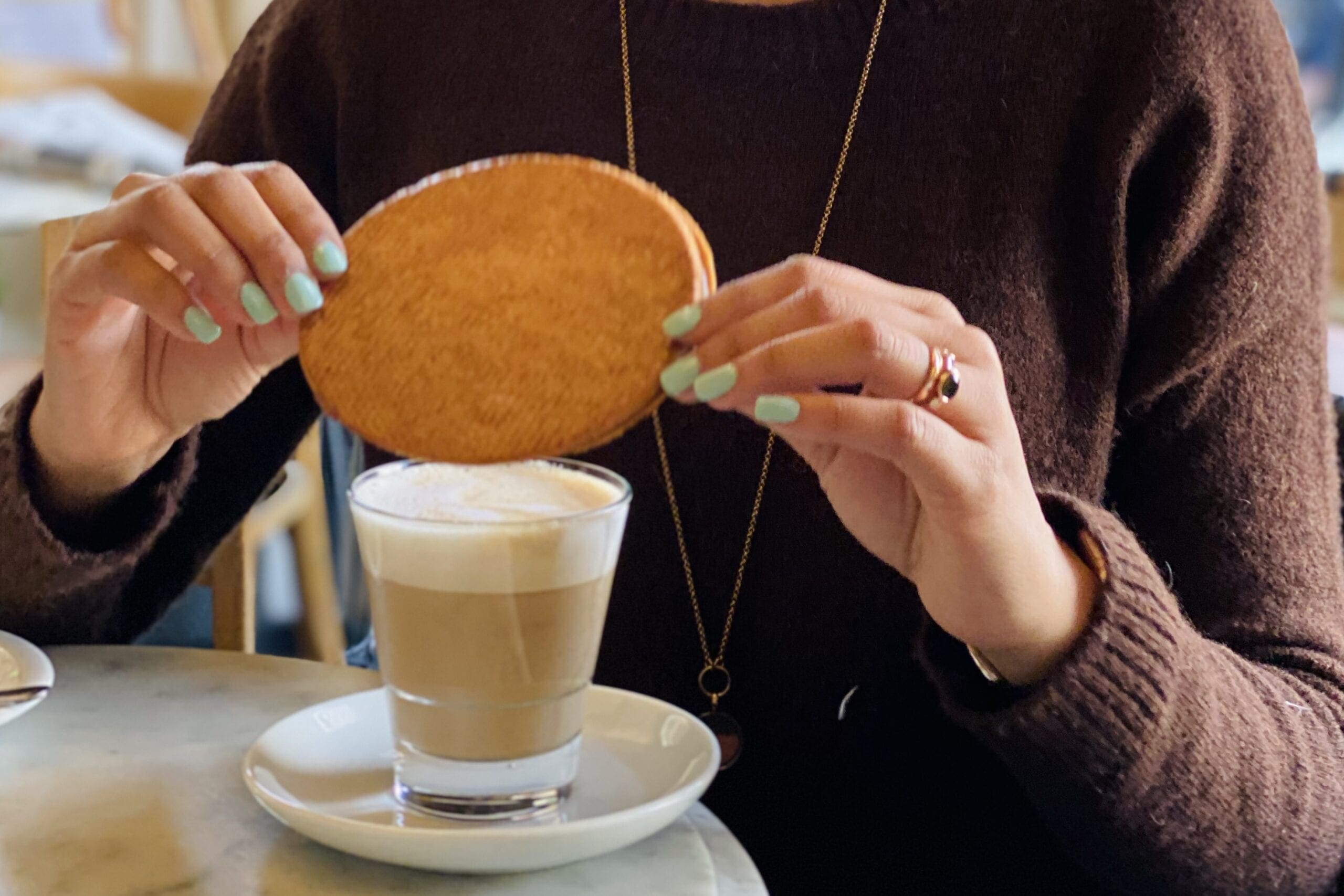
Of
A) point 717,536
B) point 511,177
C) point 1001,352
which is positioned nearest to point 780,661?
point 717,536

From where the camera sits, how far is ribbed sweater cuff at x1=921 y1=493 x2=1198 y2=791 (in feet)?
2.32

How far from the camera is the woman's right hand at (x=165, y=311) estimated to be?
68 centimetres

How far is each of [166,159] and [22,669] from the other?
2.58 m

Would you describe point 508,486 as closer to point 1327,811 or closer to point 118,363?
point 118,363

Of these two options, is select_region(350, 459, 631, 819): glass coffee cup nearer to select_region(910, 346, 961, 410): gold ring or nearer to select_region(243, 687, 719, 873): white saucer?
select_region(243, 687, 719, 873): white saucer

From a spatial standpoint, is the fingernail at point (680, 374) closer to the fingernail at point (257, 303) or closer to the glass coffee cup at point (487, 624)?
the glass coffee cup at point (487, 624)

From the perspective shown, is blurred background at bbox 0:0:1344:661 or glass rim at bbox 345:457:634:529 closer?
glass rim at bbox 345:457:634:529

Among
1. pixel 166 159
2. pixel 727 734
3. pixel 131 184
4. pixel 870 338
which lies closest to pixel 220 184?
pixel 131 184

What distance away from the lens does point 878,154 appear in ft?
2.99

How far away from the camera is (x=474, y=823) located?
658 millimetres

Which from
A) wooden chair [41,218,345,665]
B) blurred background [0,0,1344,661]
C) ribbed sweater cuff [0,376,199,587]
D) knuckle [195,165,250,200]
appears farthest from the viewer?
blurred background [0,0,1344,661]

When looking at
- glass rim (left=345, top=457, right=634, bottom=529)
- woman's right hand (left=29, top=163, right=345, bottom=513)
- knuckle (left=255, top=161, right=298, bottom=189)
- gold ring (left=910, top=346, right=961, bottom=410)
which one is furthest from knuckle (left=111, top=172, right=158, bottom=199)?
gold ring (left=910, top=346, right=961, bottom=410)

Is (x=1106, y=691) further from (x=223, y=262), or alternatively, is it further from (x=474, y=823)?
(x=223, y=262)

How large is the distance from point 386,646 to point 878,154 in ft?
1.53
